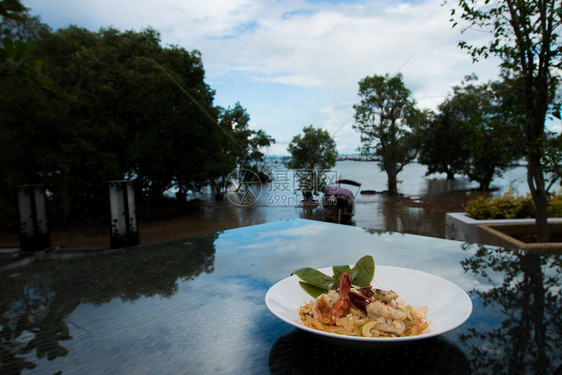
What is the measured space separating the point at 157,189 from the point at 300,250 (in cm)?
996

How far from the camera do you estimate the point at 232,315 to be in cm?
83

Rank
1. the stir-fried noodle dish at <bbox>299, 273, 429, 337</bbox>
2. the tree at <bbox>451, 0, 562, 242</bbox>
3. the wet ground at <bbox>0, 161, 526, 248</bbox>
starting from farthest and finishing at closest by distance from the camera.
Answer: the wet ground at <bbox>0, 161, 526, 248</bbox>, the tree at <bbox>451, 0, 562, 242</bbox>, the stir-fried noodle dish at <bbox>299, 273, 429, 337</bbox>

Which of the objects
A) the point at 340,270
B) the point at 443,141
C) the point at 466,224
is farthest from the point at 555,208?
the point at 443,141

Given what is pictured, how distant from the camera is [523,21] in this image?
2.91 metres

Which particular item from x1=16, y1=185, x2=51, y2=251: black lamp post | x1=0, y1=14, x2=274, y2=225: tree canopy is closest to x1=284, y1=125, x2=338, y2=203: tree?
x1=0, y1=14, x2=274, y2=225: tree canopy

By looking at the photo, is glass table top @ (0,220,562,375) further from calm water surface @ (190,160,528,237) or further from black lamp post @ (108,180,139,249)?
calm water surface @ (190,160,528,237)

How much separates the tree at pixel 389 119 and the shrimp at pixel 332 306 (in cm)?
1471

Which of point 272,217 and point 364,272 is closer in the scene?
point 364,272

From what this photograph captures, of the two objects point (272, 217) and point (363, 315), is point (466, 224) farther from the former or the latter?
point (272, 217)

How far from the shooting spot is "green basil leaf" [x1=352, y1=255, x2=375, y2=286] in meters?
0.78

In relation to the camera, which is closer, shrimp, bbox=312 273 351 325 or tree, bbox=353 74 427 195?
shrimp, bbox=312 273 351 325

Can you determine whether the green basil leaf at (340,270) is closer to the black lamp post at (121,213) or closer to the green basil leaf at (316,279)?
the green basil leaf at (316,279)

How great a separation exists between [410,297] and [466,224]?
391cm

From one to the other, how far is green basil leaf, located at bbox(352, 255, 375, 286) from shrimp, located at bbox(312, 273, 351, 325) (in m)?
0.10
